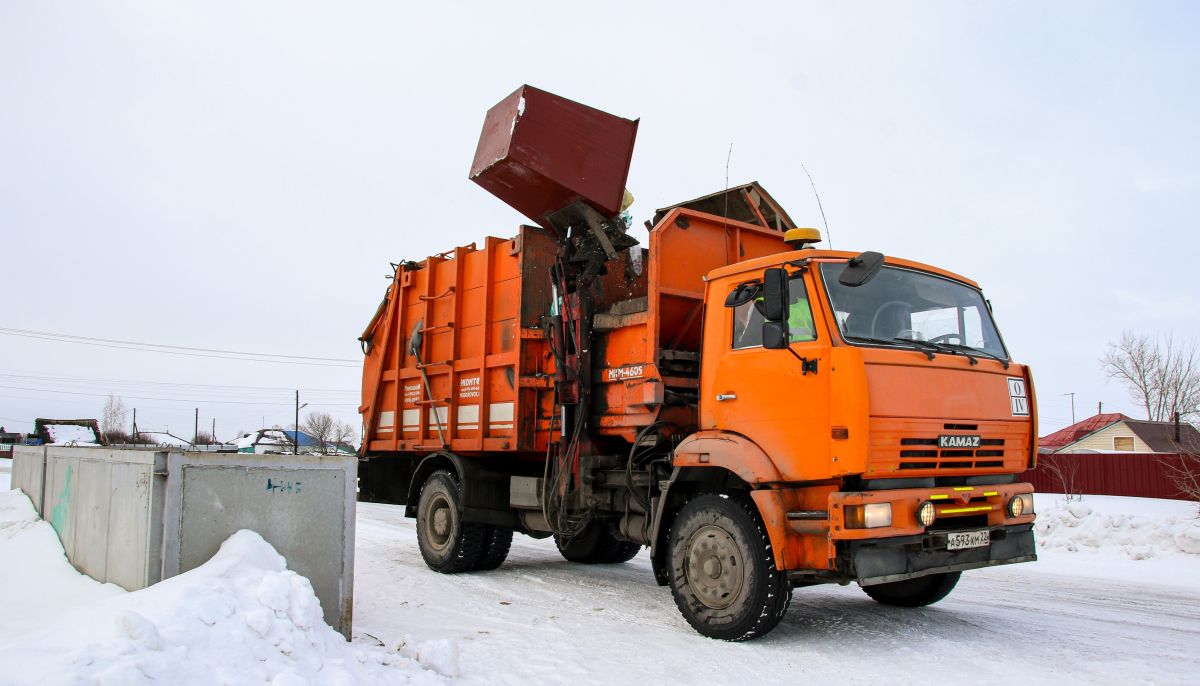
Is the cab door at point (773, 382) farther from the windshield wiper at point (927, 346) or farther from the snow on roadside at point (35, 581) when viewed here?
the snow on roadside at point (35, 581)

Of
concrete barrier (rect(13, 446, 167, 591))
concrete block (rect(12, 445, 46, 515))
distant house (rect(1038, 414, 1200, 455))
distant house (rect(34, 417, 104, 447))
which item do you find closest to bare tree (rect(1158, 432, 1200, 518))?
concrete barrier (rect(13, 446, 167, 591))

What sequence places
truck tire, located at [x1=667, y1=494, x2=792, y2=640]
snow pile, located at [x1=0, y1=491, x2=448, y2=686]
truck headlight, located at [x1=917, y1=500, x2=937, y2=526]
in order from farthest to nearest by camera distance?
truck tire, located at [x1=667, y1=494, x2=792, y2=640] → truck headlight, located at [x1=917, y1=500, x2=937, y2=526] → snow pile, located at [x1=0, y1=491, x2=448, y2=686]

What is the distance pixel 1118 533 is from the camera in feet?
38.5

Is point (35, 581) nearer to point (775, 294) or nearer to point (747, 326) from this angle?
point (747, 326)

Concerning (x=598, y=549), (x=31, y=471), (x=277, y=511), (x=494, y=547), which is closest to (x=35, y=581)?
(x=277, y=511)

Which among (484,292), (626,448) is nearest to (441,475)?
(484,292)

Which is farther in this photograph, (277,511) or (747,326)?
(747,326)

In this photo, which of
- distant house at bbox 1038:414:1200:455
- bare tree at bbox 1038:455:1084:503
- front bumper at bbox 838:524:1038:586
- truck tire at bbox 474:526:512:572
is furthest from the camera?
distant house at bbox 1038:414:1200:455

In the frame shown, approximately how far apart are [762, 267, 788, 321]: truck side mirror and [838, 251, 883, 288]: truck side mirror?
394 millimetres

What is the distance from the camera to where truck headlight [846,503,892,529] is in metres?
4.96

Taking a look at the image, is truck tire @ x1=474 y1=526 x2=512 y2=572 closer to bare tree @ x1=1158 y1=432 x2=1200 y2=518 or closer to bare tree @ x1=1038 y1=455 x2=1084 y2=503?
bare tree @ x1=1158 y1=432 x2=1200 y2=518

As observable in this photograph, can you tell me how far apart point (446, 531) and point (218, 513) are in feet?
14.1

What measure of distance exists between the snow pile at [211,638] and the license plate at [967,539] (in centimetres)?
318

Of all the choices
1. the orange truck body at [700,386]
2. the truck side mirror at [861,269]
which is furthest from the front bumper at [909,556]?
the truck side mirror at [861,269]
